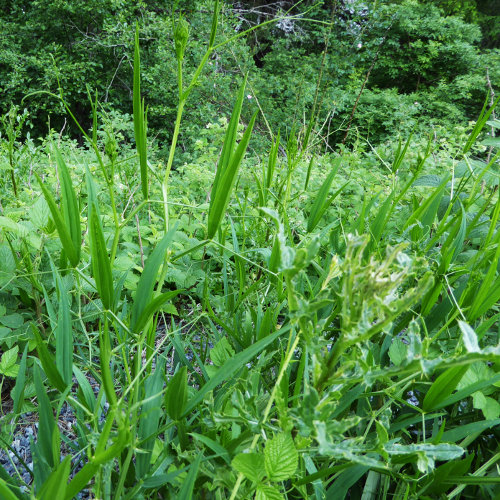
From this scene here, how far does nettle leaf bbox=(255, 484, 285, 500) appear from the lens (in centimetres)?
46

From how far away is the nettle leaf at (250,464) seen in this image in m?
0.45

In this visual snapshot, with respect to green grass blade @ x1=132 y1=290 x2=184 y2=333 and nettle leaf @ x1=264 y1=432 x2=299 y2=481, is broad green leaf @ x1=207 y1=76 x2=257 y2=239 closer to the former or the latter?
green grass blade @ x1=132 y1=290 x2=184 y2=333

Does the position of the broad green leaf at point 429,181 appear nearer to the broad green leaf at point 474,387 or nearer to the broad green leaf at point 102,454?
the broad green leaf at point 474,387

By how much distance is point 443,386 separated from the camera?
0.64 m

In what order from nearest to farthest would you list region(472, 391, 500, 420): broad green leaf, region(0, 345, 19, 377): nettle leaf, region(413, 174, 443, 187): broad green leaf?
1. region(472, 391, 500, 420): broad green leaf
2. region(0, 345, 19, 377): nettle leaf
3. region(413, 174, 443, 187): broad green leaf

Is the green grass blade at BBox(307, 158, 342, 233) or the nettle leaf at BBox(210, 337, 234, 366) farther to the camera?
the green grass blade at BBox(307, 158, 342, 233)

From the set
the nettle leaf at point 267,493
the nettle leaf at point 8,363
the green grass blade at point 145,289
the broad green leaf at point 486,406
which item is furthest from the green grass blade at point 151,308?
the broad green leaf at point 486,406

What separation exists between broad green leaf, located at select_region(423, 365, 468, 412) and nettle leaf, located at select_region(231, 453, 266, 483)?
319 millimetres

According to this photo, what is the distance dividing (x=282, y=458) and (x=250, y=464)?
1.4 inches

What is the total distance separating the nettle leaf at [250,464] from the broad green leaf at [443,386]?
0.32m

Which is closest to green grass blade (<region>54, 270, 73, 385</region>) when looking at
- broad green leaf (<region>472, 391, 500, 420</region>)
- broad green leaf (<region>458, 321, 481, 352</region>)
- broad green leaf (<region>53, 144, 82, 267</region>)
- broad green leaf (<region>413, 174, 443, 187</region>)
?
broad green leaf (<region>53, 144, 82, 267</region>)

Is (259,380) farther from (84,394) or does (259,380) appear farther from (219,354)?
(84,394)

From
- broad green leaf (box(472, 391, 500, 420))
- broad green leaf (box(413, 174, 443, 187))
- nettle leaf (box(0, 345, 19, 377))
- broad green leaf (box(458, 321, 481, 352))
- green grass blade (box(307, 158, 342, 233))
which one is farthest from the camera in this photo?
broad green leaf (box(413, 174, 443, 187))

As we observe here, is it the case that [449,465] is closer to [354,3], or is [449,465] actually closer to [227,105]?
[227,105]
